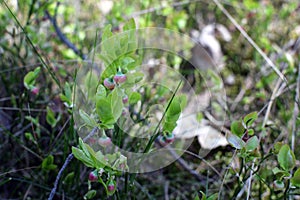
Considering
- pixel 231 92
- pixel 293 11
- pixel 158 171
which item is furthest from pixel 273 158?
pixel 293 11

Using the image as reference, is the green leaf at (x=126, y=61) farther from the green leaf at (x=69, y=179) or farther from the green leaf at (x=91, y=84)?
the green leaf at (x=69, y=179)

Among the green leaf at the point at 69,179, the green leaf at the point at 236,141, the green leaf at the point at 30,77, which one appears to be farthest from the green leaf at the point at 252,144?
the green leaf at the point at 30,77

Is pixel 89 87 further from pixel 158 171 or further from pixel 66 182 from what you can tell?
pixel 158 171

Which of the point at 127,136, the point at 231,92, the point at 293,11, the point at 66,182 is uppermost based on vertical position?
the point at 293,11

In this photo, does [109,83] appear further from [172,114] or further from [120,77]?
[172,114]

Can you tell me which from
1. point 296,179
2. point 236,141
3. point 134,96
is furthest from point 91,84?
point 296,179

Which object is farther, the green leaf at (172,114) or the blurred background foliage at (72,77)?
the blurred background foliage at (72,77)

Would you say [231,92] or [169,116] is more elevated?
[231,92]

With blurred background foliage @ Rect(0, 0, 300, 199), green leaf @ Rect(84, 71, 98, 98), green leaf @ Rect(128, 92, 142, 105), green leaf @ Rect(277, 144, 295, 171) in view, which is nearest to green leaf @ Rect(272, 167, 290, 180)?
green leaf @ Rect(277, 144, 295, 171)
